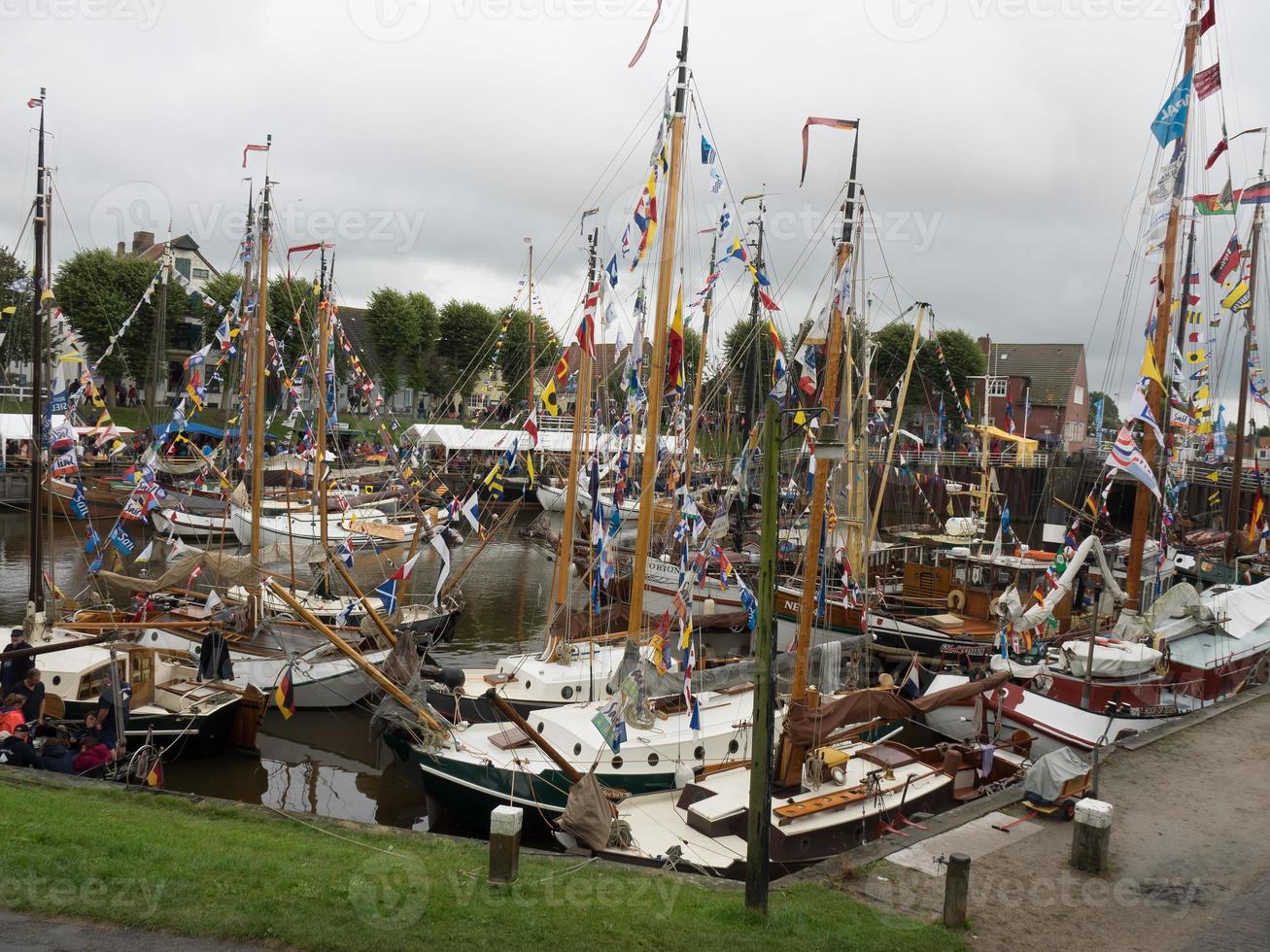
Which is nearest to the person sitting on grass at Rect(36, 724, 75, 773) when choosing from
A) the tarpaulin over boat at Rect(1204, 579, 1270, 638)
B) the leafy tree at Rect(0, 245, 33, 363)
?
the tarpaulin over boat at Rect(1204, 579, 1270, 638)

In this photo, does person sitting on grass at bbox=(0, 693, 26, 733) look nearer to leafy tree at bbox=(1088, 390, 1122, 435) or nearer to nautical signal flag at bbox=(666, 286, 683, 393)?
nautical signal flag at bbox=(666, 286, 683, 393)

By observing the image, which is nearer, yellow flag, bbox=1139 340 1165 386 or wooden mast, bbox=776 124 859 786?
wooden mast, bbox=776 124 859 786

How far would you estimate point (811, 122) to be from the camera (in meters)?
15.9

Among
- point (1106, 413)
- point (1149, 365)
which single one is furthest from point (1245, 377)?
point (1106, 413)

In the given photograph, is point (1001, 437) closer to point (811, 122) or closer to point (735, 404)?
point (735, 404)

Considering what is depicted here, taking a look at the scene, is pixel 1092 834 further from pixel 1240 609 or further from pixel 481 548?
pixel 1240 609

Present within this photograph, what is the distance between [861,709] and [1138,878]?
4.98m

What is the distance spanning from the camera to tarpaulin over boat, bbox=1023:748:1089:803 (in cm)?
1452

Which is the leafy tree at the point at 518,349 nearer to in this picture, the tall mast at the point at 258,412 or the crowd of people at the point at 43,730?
the tall mast at the point at 258,412

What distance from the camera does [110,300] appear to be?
63219 millimetres

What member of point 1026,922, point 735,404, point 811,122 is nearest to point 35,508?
point 811,122

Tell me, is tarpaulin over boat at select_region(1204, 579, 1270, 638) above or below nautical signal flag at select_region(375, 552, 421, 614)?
below

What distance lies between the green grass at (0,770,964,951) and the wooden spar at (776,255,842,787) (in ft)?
12.7

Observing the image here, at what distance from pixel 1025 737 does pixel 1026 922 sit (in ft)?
27.8
